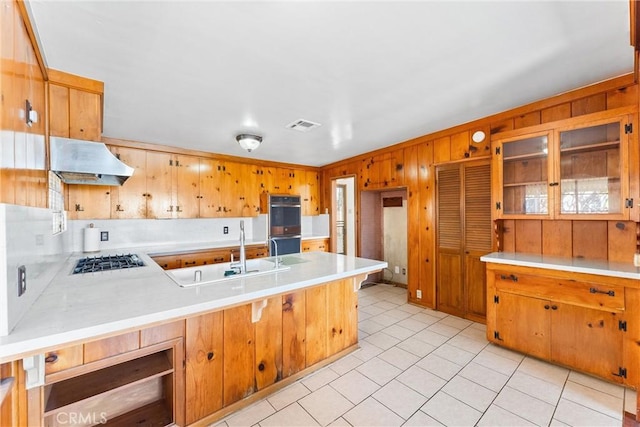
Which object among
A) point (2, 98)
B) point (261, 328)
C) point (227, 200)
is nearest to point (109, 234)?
point (227, 200)

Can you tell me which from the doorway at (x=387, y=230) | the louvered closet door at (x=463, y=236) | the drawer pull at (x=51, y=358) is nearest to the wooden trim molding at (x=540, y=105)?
the louvered closet door at (x=463, y=236)

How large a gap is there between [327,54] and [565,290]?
267 cm

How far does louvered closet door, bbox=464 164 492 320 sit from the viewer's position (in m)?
3.17

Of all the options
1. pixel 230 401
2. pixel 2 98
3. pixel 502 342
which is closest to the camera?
pixel 2 98

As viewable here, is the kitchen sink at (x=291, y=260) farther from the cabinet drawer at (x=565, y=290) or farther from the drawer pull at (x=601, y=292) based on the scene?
the drawer pull at (x=601, y=292)

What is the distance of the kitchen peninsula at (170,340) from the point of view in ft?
3.92

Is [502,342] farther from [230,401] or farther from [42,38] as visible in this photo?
[42,38]

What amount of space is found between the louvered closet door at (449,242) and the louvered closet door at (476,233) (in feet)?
0.28

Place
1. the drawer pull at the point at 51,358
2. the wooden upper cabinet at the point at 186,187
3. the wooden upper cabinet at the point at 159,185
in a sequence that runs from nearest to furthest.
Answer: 1. the drawer pull at the point at 51,358
2. the wooden upper cabinet at the point at 159,185
3. the wooden upper cabinet at the point at 186,187

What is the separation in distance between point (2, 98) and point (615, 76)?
151 inches

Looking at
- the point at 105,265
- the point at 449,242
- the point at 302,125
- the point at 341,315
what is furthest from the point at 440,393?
the point at 105,265

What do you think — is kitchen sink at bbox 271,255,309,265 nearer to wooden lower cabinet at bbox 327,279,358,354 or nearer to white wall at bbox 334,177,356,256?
wooden lower cabinet at bbox 327,279,358,354

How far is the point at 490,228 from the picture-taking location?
A: 10.3 ft

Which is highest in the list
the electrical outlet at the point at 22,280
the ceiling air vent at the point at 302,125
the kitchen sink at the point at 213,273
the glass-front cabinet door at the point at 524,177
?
the ceiling air vent at the point at 302,125
